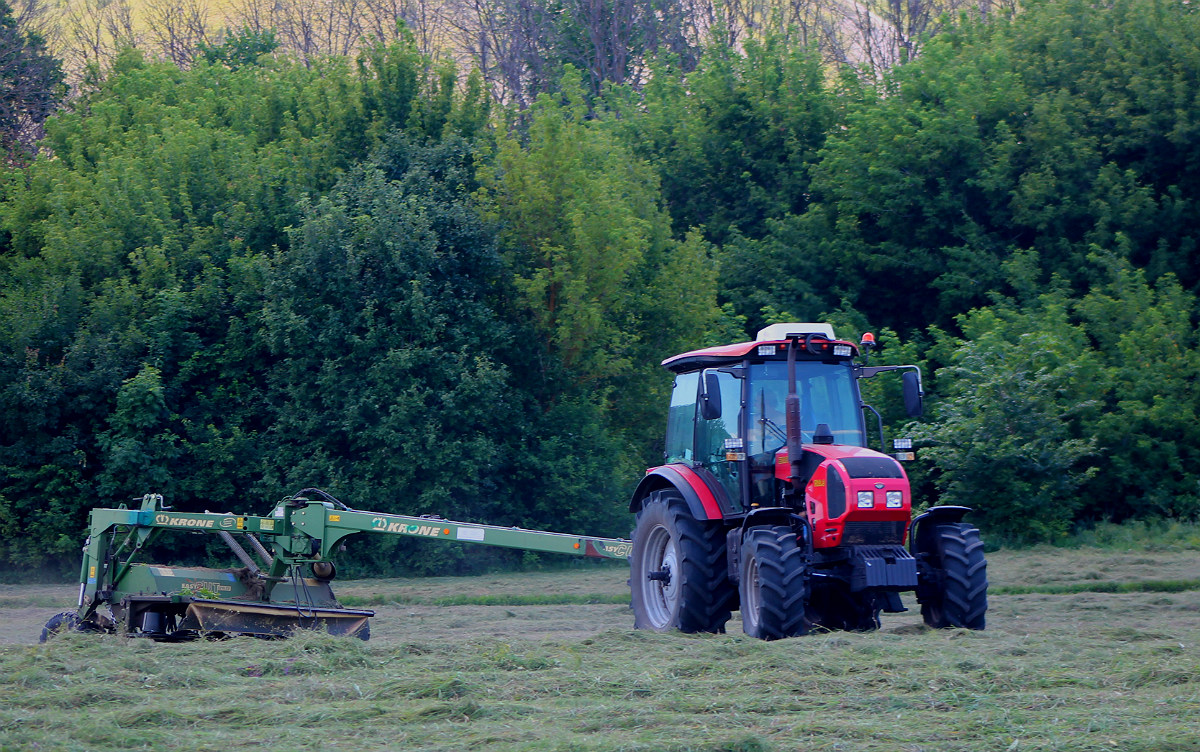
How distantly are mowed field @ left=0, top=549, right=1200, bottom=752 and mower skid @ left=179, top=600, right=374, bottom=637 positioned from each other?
1.13ft

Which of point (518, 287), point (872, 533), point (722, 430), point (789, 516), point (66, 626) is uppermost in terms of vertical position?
point (518, 287)

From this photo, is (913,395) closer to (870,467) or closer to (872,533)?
(870,467)

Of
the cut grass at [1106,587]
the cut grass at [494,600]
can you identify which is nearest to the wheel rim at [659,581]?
the cut grass at [494,600]

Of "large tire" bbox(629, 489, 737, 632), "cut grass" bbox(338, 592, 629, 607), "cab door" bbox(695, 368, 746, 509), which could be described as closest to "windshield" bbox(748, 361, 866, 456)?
"cab door" bbox(695, 368, 746, 509)

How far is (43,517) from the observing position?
18.0 metres

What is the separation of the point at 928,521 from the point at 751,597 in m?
1.72

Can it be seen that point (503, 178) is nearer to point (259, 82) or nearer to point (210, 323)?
point (210, 323)

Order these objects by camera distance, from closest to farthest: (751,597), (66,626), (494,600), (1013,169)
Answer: (751,597), (66,626), (494,600), (1013,169)

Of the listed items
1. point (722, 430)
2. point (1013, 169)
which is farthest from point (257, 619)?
point (1013, 169)

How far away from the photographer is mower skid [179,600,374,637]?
9.81 metres

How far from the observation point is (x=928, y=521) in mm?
9789

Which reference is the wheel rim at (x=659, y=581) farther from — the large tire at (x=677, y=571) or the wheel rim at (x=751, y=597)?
the wheel rim at (x=751, y=597)

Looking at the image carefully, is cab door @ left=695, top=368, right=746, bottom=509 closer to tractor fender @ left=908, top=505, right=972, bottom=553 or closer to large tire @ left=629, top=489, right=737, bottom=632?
large tire @ left=629, top=489, right=737, bottom=632

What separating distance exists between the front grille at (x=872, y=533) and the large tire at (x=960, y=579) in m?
0.42
